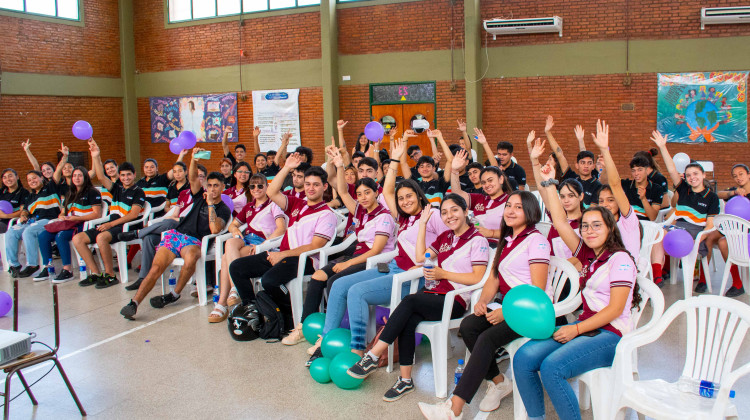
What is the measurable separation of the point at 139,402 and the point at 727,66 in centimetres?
999

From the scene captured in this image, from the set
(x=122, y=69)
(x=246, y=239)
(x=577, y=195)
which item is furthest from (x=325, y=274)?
(x=122, y=69)

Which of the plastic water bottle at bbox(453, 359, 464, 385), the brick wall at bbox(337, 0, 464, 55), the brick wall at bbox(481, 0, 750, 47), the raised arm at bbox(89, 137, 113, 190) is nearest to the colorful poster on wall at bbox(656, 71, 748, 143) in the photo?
the brick wall at bbox(481, 0, 750, 47)

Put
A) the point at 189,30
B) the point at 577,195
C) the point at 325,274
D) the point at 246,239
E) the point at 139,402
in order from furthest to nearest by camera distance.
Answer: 1. the point at 189,30
2. the point at 246,239
3. the point at 325,274
4. the point at 577,195
5. the point at 139,402

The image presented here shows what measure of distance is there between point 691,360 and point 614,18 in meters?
8.95

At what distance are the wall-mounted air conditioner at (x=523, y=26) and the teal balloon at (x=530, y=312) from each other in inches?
338

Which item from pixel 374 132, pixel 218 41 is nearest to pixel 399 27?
pixel 218 41

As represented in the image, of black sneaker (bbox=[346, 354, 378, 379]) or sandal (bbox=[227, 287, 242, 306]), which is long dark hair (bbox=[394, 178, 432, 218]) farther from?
sandal (bbox=[227, 287, 242, 306])

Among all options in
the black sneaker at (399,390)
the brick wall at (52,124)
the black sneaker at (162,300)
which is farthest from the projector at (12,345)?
the brick wall at (52,124)

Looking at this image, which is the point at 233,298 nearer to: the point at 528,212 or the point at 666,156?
the point at 528,212

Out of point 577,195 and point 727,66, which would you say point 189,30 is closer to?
point 727,66

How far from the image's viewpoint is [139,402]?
3457mm

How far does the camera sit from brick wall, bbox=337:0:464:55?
1134cm

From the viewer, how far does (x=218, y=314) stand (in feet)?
16.1

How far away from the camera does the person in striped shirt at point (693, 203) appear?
17.4ft
